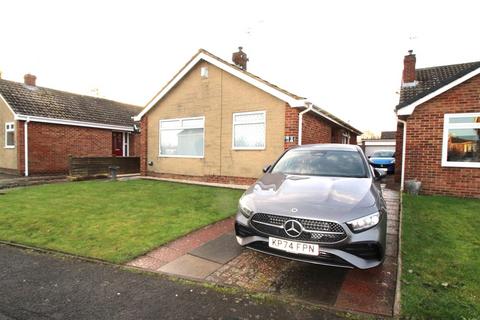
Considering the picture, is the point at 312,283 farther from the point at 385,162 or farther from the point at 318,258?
the point at 385,162

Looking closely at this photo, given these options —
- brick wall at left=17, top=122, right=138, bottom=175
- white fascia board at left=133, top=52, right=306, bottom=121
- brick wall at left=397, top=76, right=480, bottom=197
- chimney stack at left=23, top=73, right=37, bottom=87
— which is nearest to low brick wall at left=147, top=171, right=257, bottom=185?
white fascia board at left=133, top=52, right=306, bottom=121

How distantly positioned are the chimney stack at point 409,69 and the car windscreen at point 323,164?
10.3 metres

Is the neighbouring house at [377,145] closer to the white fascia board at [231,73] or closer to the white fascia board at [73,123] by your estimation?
the white fascia board at [231,73]

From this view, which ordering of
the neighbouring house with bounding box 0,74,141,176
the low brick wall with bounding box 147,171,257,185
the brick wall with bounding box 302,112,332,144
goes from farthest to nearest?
1. the neighbouring house with bounding box 0,74,141,176
2. the low brick wall with bounding box 147,171,257,185
3. the brick wall with bounding box 302,112,332,144

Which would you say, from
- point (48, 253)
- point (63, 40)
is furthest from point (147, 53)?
point (48, 253)

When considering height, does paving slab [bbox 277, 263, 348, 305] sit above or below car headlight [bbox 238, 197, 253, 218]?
below

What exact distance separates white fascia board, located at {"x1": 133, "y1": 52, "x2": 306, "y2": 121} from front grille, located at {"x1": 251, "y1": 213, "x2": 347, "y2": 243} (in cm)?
632

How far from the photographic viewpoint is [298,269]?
352cm

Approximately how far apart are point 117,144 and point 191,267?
1659cm

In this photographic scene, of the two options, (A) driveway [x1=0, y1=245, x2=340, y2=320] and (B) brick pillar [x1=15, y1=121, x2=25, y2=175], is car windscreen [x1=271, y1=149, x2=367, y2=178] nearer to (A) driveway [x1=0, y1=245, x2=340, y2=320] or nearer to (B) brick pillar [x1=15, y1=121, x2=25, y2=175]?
(A) driveway [x1=0, y1=245, x2=340, y2=320]

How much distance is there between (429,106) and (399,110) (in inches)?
32.0

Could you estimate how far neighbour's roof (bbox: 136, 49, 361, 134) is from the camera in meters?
9.01

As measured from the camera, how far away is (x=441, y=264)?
→ 138 inches

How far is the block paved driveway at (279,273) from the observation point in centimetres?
286
